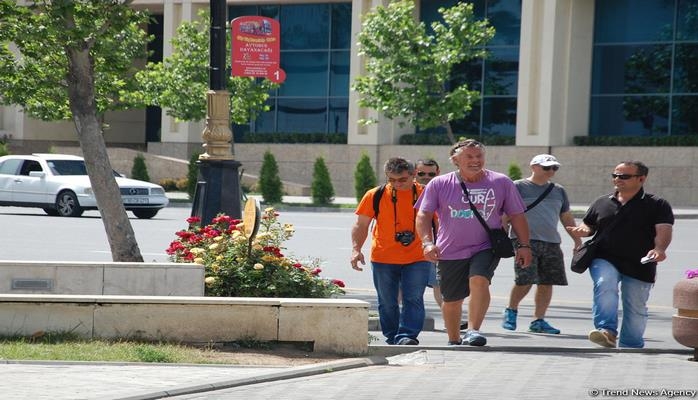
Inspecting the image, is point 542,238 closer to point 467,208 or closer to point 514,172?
point 467,208

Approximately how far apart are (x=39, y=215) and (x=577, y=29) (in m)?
20.7

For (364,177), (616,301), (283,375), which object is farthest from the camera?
(364,177)

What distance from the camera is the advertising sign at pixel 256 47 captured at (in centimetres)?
4028

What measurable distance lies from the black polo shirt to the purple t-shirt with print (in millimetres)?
1008

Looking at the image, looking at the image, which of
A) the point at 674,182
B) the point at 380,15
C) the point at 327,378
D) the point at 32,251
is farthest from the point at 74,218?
the point at 327,378

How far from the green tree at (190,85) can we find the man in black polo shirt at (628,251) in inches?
1384

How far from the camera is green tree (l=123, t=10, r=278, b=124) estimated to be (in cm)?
4625

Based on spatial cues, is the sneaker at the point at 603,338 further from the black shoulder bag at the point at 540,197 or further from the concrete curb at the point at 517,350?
the black shoulder bag at the point at 540,197

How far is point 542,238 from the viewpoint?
42.5ft

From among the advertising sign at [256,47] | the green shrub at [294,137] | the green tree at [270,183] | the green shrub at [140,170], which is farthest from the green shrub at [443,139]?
the green shrub at [140,170]

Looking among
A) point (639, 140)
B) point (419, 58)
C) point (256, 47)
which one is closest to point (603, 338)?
point (419, 58)

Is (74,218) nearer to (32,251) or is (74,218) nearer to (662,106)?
(32,251)

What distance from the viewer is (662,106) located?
45.2 metres

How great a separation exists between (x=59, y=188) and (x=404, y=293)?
21725 mm
